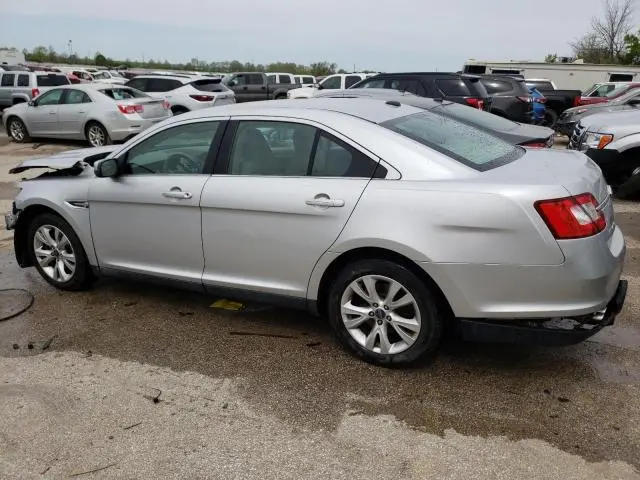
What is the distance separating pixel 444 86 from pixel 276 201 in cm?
900

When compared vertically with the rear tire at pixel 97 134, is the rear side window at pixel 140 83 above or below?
above

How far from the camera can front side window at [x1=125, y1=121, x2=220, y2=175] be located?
4039mm

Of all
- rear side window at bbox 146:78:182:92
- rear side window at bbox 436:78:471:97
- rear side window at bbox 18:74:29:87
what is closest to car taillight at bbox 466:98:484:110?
rear side window at bbox 436:78:471:97

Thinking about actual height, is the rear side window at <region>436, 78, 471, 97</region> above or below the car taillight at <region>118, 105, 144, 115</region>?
above

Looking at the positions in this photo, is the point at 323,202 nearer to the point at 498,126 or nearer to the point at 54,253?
the point at 54,253

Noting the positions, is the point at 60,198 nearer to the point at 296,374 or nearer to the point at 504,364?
the point at 296,374

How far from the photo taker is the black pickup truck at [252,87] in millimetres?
25438

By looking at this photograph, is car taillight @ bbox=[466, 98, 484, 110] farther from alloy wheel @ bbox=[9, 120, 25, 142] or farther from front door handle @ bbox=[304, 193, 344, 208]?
alloy wheel @ bbox=[9, 120, 25, 142]

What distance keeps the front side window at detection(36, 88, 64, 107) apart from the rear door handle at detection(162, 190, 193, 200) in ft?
39.3

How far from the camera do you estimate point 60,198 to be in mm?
4586

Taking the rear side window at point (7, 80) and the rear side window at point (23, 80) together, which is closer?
the rear side window at point (23, 80)

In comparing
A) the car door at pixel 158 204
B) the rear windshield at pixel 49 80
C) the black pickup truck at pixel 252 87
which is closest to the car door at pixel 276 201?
the car door at pixel 158 204

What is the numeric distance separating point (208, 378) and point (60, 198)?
2107 millimetres

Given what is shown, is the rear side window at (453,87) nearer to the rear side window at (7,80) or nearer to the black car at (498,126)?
the black car at (498,126)
